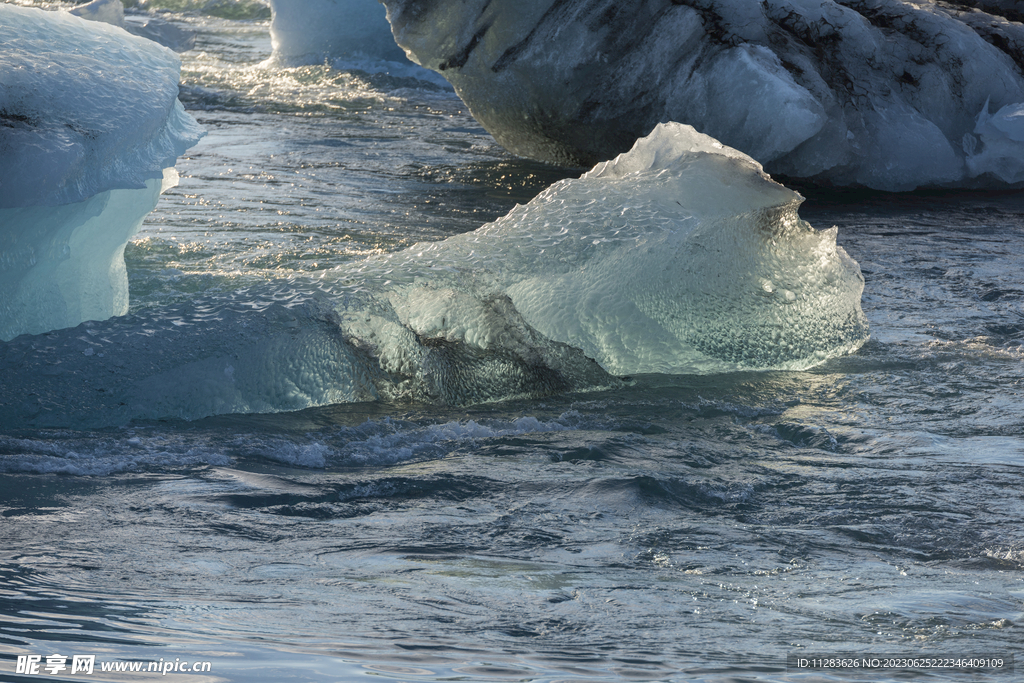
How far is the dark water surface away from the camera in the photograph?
7.45 ft

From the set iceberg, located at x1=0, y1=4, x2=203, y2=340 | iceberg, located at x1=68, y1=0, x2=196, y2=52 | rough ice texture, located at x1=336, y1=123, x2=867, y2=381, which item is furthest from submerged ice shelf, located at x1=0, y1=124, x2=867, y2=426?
iceberg, located at x1=68, y1=0, x2=196, y2=52

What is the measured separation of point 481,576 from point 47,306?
2297mm

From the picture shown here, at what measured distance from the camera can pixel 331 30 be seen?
567 inches

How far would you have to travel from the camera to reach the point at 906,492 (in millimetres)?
3295

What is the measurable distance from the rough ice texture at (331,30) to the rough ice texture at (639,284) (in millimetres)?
10207

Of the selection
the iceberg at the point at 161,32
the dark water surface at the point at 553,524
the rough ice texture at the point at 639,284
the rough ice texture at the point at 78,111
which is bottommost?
the iceberg at the point at 161,32

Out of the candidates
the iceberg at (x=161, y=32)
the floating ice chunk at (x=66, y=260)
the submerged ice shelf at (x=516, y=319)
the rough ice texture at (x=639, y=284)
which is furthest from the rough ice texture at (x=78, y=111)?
the iceberg at (x=161, y=32)

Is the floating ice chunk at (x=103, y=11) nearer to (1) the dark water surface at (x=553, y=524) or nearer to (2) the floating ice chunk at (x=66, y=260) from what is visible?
(1) the dark water surface at (x=553, y=524)

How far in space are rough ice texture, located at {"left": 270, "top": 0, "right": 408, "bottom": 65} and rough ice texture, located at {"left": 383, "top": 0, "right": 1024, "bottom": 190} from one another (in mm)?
5888

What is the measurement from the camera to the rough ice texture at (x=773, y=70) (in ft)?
26.6

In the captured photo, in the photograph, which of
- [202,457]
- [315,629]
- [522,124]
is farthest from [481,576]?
[522,124]

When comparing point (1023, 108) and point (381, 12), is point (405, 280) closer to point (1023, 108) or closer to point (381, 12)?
point (1023, 108)

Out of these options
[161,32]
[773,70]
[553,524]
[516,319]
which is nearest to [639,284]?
[516,319]

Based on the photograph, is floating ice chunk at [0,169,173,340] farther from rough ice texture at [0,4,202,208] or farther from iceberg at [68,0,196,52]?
iceberg at [68,0,196,52]
